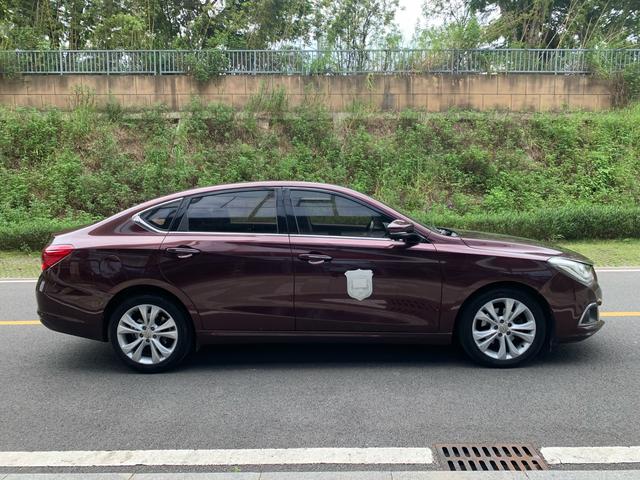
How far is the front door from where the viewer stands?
4.59 meters

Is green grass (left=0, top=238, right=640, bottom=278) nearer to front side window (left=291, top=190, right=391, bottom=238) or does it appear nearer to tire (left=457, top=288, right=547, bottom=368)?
tire (left=457, top=288, right=547, bottom=368)

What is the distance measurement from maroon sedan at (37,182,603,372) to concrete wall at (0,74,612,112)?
1275 cm

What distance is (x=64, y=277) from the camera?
4699 mm

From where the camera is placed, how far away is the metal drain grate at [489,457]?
315 cm

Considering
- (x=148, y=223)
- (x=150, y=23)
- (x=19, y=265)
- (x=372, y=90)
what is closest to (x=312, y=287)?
(x=148, y=223)

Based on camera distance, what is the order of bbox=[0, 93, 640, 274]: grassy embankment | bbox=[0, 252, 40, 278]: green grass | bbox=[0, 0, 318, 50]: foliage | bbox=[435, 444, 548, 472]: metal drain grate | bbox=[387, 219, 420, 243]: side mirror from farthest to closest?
bbox=[0, 0, 318, 50]: foliage, bbox=[0, 93, 640, 274]: grassy embankment, bbox=[0, 252, 40, 278]: green grass, bbox=[387, 219, 420, 243]: side mirror, bbox=[435, 444, 548, 472]: metal drain grate

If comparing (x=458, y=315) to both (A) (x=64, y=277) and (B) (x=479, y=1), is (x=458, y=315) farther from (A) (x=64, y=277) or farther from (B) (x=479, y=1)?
(B) (x=479, y=1)

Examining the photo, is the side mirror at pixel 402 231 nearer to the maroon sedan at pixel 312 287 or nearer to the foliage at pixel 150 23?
the maroon sedan at pixel 312 287

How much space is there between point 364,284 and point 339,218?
63 centimetres

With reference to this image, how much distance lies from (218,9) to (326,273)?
20.0 m

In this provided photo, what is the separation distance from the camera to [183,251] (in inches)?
182

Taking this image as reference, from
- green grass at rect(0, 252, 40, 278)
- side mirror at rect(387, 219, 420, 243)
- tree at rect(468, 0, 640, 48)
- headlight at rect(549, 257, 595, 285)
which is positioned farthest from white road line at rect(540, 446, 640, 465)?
tree at rect(468, 0, 640, 48)

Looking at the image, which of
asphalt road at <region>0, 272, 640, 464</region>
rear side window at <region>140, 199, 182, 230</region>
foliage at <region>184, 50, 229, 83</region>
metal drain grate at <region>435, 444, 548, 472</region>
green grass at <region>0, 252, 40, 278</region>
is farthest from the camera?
foliage at <region>184, 50, 229, 83</region>

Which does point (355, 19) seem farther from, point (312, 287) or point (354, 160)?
point (312, 287)
